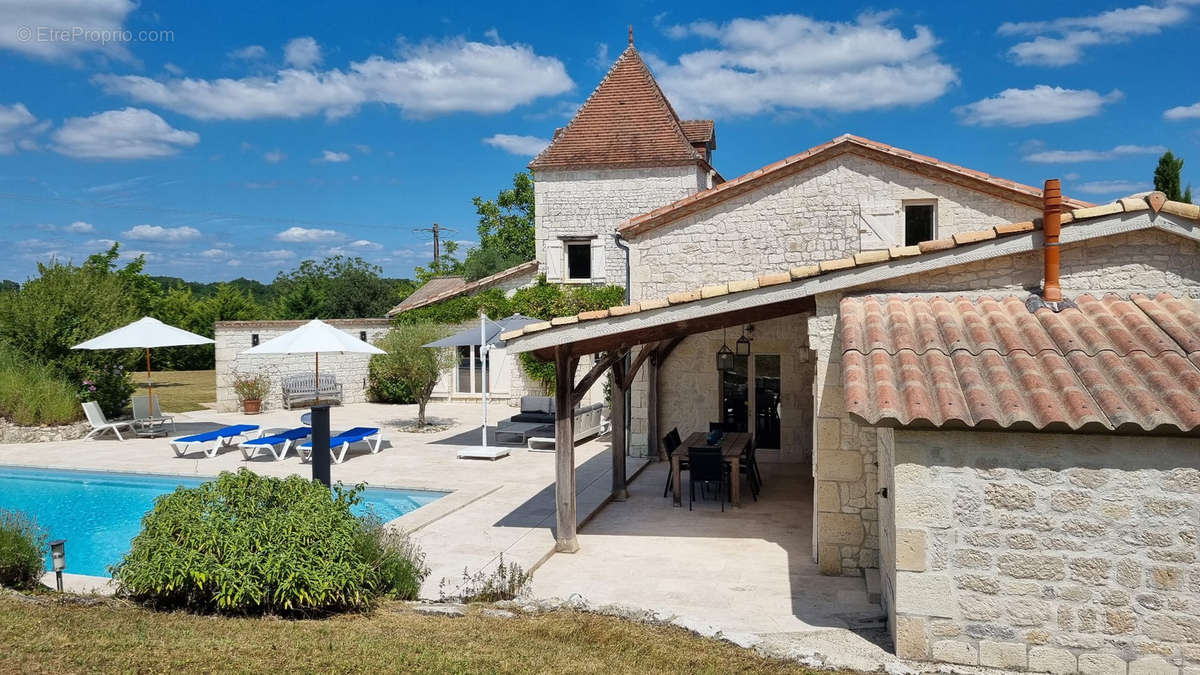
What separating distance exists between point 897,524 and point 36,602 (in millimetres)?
6313

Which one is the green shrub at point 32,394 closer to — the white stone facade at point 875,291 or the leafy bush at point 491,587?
the leafy bush at point 491,587

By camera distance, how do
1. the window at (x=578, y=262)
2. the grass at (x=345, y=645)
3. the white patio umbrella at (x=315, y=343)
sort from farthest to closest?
the window at (x=578, y=262) < the white patio umbrella at (x=315, y=343) < the grass at (x=345, y=645)

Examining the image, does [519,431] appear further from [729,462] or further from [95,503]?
[95,503]

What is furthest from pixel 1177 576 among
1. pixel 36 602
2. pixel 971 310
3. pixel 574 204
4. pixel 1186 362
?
pixel 574 204

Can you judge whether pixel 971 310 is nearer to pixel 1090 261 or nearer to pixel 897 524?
pixel 1090 261

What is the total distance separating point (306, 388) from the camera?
23.0 m

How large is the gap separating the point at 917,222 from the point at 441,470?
8.77m

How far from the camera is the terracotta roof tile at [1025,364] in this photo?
527 cm

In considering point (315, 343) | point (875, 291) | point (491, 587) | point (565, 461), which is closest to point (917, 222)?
point (875, 291)

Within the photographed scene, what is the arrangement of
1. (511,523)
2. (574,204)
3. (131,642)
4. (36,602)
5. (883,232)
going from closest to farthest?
1. (131,642)
2. (36,602)
3. (511,523)
4. (883,232)
5. (574,204)

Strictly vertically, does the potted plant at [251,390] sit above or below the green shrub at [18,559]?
above

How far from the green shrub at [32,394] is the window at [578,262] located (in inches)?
466

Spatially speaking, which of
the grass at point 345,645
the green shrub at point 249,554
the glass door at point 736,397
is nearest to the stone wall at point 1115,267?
the grass at point 345,645

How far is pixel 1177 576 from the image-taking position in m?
5.17
